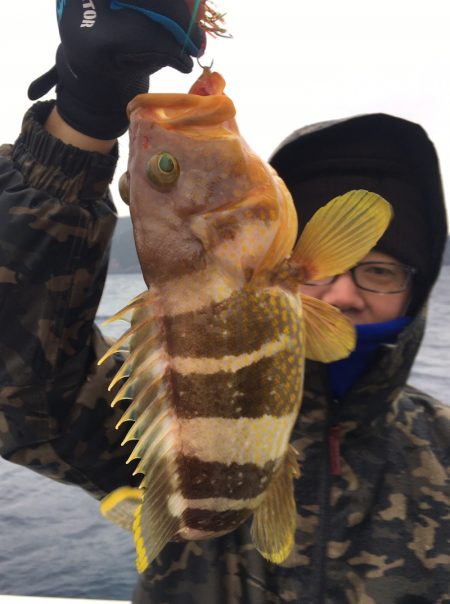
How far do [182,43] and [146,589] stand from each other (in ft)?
7.19

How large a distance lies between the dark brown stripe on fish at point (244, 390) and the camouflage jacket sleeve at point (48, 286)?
92 cm

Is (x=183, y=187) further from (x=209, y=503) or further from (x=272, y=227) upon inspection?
(x=209, y=503)

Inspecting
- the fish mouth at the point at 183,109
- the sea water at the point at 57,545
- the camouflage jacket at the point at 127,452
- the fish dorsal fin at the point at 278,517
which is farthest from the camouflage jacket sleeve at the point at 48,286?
the sea water at the point at 57,545

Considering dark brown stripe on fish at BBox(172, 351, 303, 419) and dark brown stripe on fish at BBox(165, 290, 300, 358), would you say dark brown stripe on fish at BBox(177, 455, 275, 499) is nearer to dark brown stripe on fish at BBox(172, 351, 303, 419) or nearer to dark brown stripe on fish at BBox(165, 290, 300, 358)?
dark brown stripe on fish at BBox(172, 351, 303, 419)

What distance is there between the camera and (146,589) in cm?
240

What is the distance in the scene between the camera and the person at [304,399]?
83.6 inches

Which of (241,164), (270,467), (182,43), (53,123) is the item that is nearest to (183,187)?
(241,164)

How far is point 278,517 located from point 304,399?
939 mm

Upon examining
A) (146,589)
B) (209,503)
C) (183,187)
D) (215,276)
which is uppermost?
Result: (183,187)

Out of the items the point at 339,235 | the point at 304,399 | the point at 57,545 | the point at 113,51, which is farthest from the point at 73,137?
the point at 57,545

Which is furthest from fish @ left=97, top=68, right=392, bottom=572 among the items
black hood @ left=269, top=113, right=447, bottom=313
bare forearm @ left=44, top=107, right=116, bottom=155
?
black hood @ left=269, top=113, right=447, bottom=313

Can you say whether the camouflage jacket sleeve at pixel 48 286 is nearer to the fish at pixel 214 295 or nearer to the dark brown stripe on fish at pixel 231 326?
the fish at pixel 214 295

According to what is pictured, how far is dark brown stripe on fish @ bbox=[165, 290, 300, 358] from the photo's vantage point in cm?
142

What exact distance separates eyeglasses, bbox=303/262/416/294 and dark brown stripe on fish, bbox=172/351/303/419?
1237 millimetres
